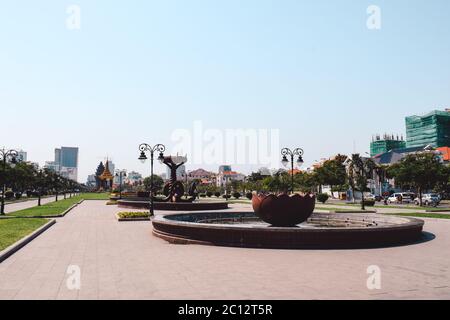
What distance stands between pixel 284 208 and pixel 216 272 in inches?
235

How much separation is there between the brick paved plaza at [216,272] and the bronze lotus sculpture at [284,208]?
2.67m

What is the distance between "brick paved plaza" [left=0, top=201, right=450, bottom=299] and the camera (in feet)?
23.4

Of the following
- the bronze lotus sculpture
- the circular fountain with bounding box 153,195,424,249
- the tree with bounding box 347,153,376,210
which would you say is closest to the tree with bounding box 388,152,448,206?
the tree with bounding box 347,153,376,210

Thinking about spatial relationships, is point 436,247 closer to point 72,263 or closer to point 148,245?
point 148,245

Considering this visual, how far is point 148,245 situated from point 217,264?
13.7 feet

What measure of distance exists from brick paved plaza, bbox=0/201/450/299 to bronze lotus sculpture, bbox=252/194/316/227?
267 cm

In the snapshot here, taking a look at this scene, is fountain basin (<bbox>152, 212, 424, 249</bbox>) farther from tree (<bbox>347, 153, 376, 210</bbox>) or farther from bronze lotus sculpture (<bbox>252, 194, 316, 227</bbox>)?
tree (<bbox>347, 153, 376, 210</bbox>)

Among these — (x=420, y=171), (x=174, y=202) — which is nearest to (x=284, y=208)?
(x=174, y=202)

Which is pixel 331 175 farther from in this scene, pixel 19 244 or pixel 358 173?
pixel 19 244

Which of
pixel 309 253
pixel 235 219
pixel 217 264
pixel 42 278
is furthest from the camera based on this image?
pixel 235 219

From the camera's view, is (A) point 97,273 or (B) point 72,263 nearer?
(A) point 97,273

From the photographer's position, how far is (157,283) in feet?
25.7

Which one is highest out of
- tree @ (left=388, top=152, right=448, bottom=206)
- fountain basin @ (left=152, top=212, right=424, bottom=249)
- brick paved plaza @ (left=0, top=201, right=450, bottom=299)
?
tree @ (left=388, top=152, right=448, bottom=206)
